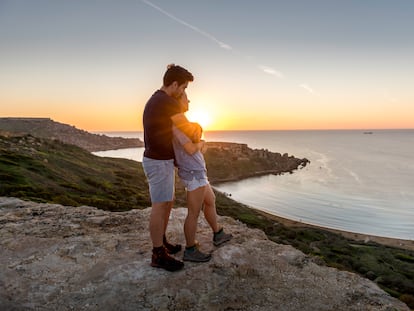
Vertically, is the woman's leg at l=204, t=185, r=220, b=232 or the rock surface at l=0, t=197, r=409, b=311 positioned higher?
the woman's leg at l=204, t=185, r=220, b=232

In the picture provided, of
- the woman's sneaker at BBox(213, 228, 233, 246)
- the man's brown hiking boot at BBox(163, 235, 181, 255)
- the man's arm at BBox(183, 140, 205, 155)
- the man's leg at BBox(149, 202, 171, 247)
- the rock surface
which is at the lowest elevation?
the rock surface

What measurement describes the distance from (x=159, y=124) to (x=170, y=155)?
55 centimetres

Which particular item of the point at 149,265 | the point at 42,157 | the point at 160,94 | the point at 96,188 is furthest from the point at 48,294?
the point at 42,157

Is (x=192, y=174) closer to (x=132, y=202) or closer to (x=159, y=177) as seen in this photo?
(x=159, y=177)

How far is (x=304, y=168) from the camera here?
113875 millimetres

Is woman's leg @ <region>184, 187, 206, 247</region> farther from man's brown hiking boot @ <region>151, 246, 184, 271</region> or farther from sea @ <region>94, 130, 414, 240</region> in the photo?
sea @ <region>94, 130, 414, 240</region>

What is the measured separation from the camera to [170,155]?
5.58 m

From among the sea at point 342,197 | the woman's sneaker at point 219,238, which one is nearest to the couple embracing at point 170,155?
the woman's sneaker at point 219,238

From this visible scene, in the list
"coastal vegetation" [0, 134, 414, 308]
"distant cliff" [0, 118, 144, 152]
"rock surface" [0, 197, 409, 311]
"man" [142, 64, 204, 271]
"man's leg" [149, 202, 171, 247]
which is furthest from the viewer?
"distant cliff" [0, 118, 144, 152]

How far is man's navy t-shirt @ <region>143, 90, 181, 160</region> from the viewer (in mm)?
5285

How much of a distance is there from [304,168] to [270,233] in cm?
8322

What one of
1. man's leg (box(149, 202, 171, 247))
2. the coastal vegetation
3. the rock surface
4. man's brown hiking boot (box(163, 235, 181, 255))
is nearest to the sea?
the coastal vegetation

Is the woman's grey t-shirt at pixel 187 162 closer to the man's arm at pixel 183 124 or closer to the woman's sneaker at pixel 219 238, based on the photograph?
the man's arm at pixel 183 124

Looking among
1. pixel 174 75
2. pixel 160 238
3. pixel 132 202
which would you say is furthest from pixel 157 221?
pixel 132 202
